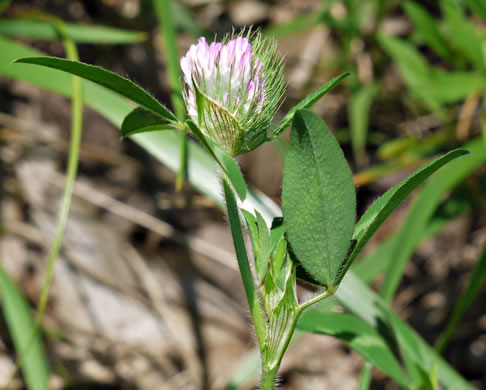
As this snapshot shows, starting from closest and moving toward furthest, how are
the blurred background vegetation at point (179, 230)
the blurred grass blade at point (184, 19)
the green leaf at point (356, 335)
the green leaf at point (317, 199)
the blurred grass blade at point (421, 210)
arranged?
the green leaf at point (317, 199), the green leaf at point (356, 335), the blurred grass blade at point (421, 210), the blurred background vegetation at point (179, 230), the blurred grass blade at point (184, 19)

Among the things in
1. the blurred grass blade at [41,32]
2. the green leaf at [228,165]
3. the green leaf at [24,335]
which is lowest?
the green leaf at [24,335]

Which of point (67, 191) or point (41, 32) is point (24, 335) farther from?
point (41, 32)

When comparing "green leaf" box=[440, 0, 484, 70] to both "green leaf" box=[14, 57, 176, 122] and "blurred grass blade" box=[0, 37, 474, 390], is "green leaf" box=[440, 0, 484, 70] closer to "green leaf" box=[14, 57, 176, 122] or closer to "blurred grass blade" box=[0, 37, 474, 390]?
"blurred grass blade" box=[0, 37, 474, 390]

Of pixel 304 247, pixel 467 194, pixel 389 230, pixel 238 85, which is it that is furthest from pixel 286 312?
pixel 389 230

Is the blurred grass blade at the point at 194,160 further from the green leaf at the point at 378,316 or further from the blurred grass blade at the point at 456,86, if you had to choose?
the blurred grass blade at the point at 456,86

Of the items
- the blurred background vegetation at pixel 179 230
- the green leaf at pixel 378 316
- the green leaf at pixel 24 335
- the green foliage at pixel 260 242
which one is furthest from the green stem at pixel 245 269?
the blurred background vegetation at pixel 179 230

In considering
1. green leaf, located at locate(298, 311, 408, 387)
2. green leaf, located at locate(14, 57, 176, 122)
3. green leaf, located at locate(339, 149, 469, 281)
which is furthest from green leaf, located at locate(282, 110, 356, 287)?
green leaf, located at locate(298, 311, 408, 387)

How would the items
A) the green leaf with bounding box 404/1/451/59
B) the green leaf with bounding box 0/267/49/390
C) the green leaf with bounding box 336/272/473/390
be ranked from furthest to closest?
the green leaf with bounding box 404/1/451/59
the green leaf with bounding box 0/267/49/390
the green leaf with bounding box 336/272/473/390
